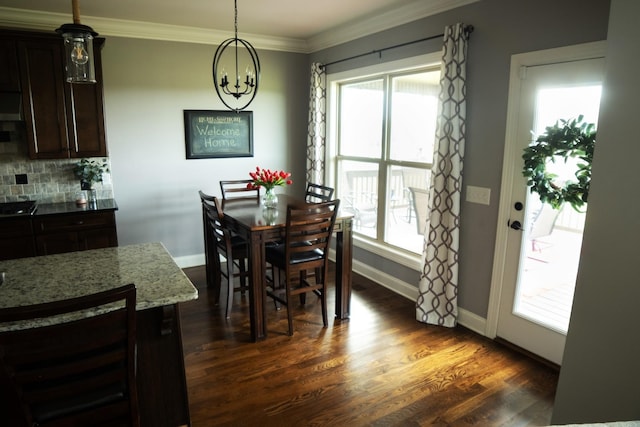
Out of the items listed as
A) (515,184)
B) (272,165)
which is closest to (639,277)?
(515,184)

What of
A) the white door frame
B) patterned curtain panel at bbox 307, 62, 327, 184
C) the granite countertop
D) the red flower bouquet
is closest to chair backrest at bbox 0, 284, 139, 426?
the granite countertop

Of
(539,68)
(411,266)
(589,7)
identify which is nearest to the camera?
(589,7)

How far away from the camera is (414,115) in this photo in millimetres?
3854

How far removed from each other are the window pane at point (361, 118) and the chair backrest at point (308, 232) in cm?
143

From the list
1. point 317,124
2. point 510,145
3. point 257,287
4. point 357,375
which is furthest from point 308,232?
point 317,124

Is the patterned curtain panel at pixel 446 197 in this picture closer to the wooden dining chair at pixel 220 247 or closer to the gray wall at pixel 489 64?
the gray wall at pixel 489 64

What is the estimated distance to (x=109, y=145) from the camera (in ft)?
13.8

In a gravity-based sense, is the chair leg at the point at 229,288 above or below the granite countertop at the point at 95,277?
below

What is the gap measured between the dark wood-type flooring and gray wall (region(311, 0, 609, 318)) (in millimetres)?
543

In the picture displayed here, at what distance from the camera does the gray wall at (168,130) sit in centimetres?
421

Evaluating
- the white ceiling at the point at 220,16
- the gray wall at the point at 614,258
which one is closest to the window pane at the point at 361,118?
the white ceiling at the point at 220,16

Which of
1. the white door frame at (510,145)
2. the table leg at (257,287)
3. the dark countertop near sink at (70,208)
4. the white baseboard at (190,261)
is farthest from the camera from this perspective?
the white baseboard at (190,261)

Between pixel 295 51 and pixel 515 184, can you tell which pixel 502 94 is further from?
pixel 295 51

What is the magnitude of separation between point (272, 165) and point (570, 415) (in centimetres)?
409
